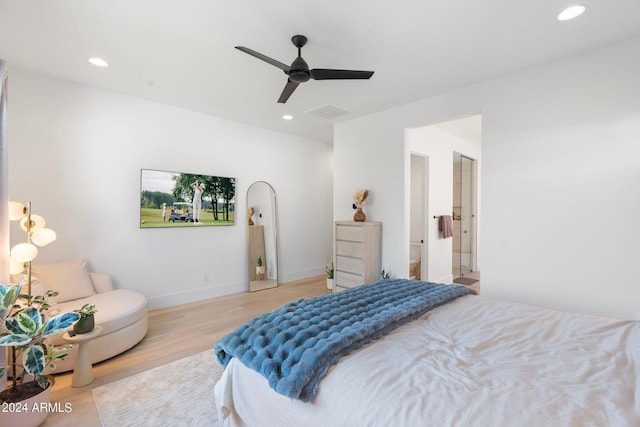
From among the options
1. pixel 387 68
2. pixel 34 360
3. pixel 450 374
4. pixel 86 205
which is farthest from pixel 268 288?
pixel 450 374

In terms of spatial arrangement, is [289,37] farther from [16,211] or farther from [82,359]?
[82,359]

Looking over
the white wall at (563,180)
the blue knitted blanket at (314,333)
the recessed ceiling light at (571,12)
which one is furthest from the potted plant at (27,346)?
the recessed ceiling light at (571,12)

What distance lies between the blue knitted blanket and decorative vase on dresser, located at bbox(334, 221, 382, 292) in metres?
1.75

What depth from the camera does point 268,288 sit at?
4918mm

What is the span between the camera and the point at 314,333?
143 cm

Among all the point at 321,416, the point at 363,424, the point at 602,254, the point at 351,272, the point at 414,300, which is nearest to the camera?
the point at 363,424

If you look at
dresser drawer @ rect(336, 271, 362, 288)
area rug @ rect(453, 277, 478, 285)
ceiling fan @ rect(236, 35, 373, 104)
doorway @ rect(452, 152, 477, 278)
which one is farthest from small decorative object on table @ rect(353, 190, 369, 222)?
doorway @ rect(452, 152, 477, 278)

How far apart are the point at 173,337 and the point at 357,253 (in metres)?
2.34

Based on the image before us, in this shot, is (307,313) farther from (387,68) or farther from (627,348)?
(387,68)

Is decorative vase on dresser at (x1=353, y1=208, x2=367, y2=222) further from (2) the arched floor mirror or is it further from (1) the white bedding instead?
(1) the white bedding

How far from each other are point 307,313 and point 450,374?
786 mm

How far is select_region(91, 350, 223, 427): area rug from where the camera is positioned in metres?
1.83

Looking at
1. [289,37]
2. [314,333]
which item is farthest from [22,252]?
[289,37]

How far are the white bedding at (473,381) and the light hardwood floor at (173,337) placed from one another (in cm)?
123
